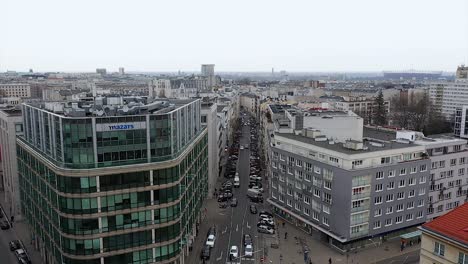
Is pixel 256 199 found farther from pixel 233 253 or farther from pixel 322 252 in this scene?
pixel 233 253

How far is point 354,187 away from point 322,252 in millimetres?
10941

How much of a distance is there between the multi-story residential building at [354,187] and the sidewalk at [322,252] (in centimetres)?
144

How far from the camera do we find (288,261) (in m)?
59.8

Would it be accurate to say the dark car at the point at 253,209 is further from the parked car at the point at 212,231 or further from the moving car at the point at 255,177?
the moving car at the point at 255,177

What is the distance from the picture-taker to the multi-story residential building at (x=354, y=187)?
6009 centimetres

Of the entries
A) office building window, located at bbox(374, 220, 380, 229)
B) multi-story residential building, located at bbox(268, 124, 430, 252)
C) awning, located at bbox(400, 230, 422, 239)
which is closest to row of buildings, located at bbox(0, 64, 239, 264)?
multi-story residential building, located at bbox(268, 124, 430, 252)

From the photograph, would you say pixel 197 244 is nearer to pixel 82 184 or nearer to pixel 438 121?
pixel 82 184

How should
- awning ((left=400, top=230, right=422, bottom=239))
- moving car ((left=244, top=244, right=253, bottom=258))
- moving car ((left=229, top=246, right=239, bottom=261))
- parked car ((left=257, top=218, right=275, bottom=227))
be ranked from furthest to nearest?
parked car ((left=257, top=218, right=275, bottom=227)), awning ((left=400, top=230, right=422, bottom=239)), moving car ((left=244, top=244, right=253, bottom=258)), moving car ((left=229, top=246, right=239, bottom=261))

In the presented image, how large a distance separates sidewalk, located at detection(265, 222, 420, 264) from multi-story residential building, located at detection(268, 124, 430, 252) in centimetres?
144

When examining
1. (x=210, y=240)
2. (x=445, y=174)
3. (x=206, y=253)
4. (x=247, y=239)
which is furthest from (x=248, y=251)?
(x=445, y=174)

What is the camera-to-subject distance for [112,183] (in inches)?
1800

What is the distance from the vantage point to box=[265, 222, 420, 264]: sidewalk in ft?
196

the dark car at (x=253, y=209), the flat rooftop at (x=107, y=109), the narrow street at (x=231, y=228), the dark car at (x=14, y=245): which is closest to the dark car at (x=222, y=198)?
the narrow street at (x=231, y=228)

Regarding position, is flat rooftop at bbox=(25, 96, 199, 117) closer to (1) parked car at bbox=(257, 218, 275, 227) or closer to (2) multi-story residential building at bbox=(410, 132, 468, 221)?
(1) parked car at bbox=(257, 218, 275, 227)
